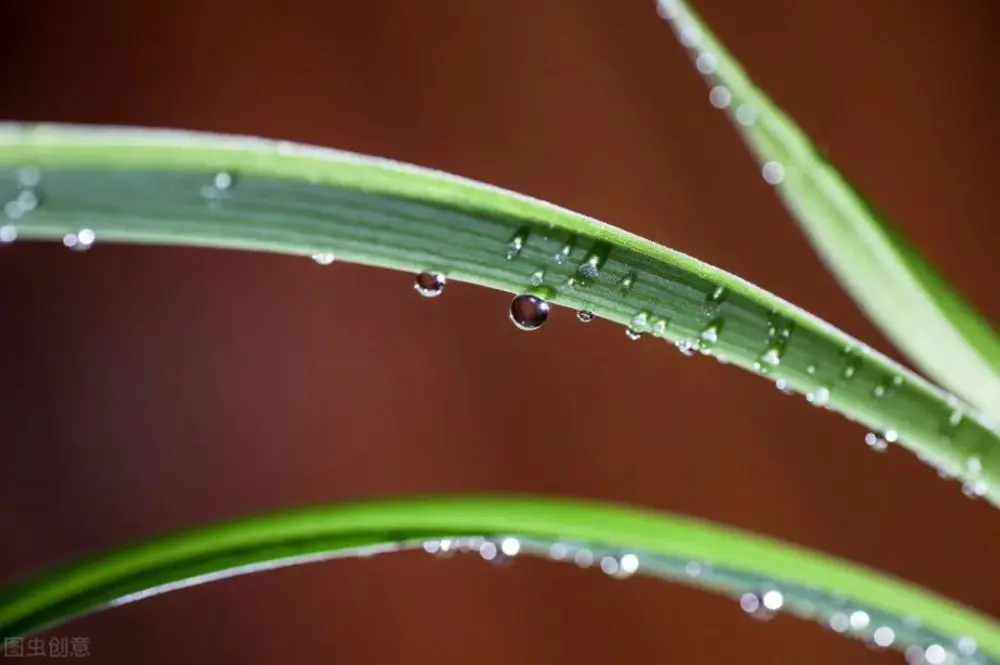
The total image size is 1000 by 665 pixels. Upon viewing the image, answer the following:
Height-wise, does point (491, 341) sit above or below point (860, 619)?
above

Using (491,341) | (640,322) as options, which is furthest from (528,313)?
(491,341)

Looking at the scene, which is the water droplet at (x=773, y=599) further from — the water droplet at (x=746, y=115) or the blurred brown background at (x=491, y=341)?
the blurred brown background at (x=491, y=341)

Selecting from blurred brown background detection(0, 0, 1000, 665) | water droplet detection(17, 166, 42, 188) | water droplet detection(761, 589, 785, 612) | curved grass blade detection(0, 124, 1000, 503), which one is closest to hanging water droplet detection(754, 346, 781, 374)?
curved grass blade detection(0, 124, 1000, 503)

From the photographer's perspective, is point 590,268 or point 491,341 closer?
point 590,268

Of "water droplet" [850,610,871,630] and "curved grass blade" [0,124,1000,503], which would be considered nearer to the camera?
"curved grass blade" [0,124,1000,503]

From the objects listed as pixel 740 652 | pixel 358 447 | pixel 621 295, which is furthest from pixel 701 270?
pixel 740 652

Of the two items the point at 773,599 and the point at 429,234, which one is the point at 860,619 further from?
the point at 429,234

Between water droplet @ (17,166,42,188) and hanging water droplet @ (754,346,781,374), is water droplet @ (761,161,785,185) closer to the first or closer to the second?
hanging water droplet @ (754,346,781,374)
